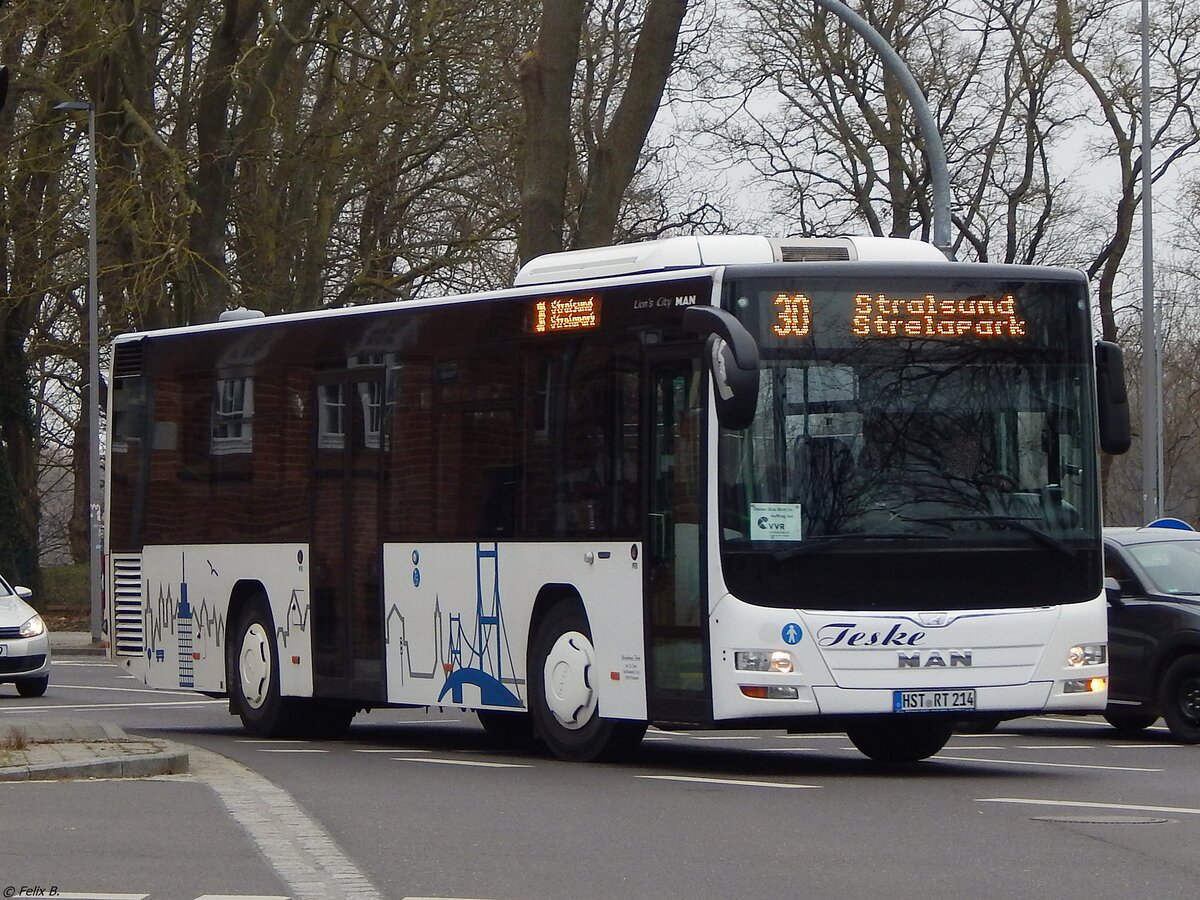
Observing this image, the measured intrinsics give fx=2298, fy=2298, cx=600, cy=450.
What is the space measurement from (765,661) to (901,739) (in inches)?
85.8

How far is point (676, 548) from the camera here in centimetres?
1349

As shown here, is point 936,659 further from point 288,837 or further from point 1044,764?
point 288,837

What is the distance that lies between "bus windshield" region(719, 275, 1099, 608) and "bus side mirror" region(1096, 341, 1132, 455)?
104mm

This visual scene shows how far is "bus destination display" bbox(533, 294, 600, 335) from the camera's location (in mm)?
14312

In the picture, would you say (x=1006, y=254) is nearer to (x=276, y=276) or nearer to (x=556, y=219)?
(x=276, y=276)

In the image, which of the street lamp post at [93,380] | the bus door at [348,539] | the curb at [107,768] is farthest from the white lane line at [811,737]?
the street lamp post at [93,380]

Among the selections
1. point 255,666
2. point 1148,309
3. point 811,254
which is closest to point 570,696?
point 811,254

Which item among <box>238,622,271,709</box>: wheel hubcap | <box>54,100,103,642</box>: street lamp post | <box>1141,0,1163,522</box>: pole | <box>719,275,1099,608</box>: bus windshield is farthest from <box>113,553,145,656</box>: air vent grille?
<box>54,100,103,642</box>: street lamp post

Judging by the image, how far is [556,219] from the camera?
25969 millimetres

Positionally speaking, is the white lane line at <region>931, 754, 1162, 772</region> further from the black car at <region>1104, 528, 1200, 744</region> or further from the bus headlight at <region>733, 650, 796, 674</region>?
the bus headlight at <region>733, 650, 796, 674</region>

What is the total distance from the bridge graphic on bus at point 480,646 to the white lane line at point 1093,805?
391 centimetres

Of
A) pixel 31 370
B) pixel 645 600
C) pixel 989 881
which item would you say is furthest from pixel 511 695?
pixel 31 370

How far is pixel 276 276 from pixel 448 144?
351cm

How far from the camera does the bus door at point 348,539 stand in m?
16.2
